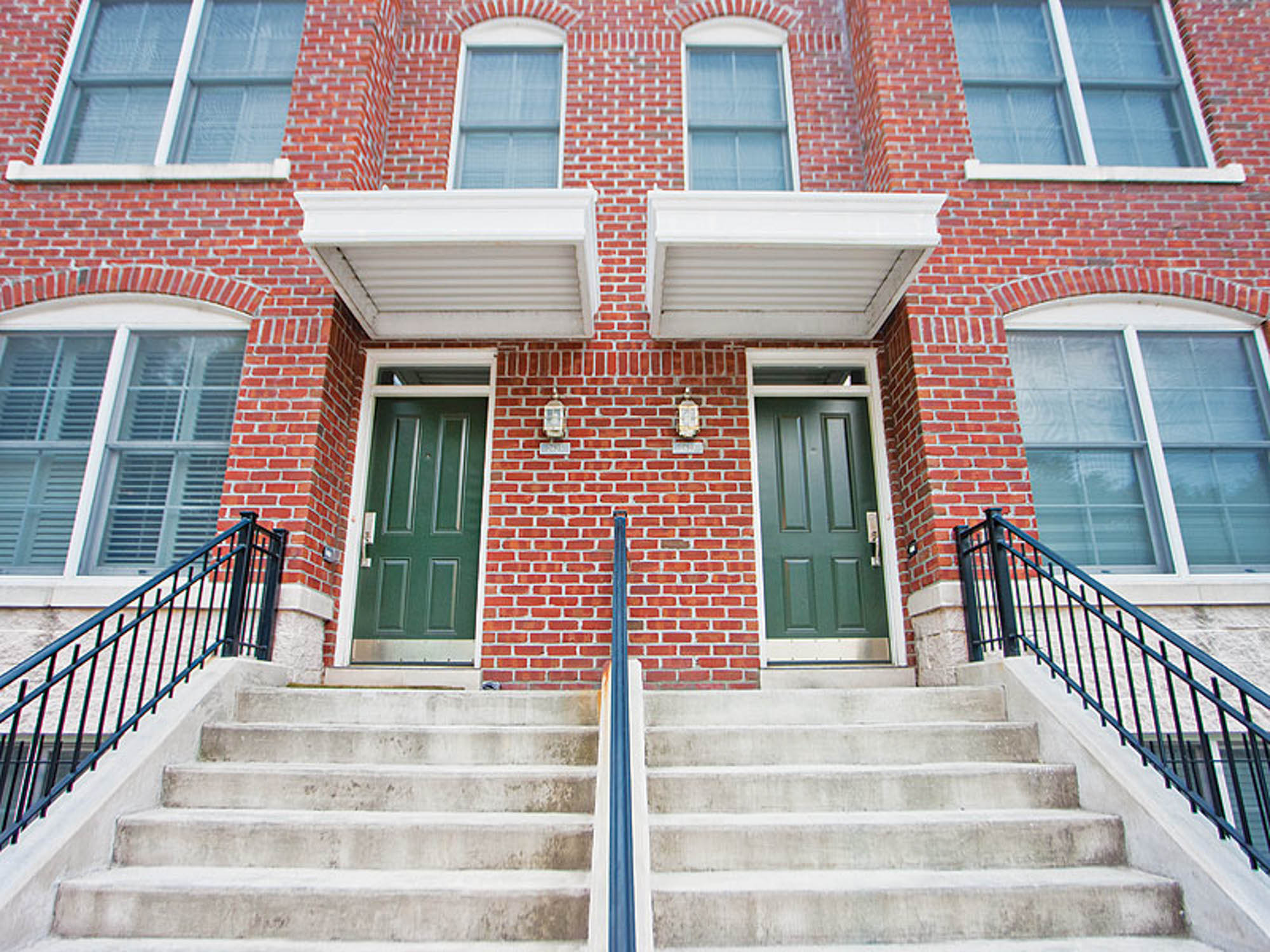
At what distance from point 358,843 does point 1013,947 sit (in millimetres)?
2430

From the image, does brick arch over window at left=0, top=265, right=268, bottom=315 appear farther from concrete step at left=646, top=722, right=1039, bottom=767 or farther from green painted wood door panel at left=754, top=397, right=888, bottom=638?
concrete step at left=646, top=722, right=1039, bottom=767

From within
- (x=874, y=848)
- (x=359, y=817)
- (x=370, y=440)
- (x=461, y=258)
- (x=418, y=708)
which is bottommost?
(x=874, y=848)

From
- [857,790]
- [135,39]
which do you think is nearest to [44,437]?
[135,39]

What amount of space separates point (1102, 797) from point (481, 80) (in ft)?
21.9

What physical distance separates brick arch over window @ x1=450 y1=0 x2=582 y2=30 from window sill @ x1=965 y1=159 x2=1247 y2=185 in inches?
144

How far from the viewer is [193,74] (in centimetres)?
589

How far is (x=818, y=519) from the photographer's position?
532cm

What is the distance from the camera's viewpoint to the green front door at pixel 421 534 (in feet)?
16.7

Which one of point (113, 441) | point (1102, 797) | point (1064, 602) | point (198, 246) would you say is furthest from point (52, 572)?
point (1064, 602)

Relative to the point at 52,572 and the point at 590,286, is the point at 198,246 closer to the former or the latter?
the point at 52,572

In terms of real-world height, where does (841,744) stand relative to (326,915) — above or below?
A: above

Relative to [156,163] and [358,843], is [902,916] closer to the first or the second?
[358,843]

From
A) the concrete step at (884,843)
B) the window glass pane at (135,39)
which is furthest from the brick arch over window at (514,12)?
the concrete step at (884,843)

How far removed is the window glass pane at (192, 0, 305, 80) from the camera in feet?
19.4
